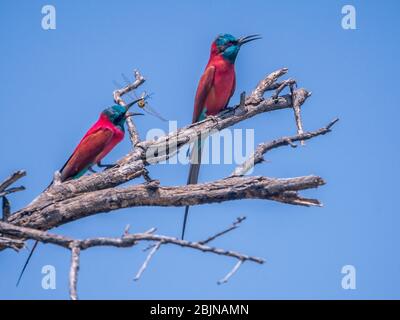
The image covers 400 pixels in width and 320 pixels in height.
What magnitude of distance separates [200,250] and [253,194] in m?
1.47

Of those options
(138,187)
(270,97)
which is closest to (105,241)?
(138,187)

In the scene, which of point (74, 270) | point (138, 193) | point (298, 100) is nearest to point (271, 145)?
point (298, 100)

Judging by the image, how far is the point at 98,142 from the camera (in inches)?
282

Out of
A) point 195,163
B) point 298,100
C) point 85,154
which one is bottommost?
point 195,163

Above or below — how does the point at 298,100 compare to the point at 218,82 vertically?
below

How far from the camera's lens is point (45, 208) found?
556cm

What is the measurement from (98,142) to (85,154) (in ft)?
0.79

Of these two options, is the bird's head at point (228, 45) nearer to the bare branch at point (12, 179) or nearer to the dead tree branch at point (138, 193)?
the dead tree branch at point (138, 193)

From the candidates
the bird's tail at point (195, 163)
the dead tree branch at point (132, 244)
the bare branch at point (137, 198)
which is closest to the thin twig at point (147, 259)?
the dead tree branch at point (132, 244)

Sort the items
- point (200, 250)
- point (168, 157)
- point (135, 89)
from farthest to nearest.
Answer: point (135, 89)
point (168, 157)
point (200, 250)

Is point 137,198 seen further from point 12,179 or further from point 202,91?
point 202,91

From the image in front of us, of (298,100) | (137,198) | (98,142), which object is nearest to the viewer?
(137,198)

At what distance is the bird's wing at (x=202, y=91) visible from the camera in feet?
25.1
